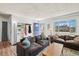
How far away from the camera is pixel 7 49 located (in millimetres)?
2186

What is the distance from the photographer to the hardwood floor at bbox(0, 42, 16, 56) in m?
2.12

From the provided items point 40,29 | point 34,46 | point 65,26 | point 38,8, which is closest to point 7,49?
point 34,46

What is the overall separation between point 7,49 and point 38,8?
1.13 meters

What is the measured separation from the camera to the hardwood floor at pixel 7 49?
83.5 inches

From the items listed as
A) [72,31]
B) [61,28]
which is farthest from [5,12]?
[72,31]

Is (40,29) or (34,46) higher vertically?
(40,29)

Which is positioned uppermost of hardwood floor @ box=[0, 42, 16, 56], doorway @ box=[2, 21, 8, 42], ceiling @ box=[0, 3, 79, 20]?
ceiling @ box=[0, 3, 79, 20]

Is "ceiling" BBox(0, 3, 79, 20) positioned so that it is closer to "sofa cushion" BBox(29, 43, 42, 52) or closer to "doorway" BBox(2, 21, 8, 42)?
"doorway" BBox(2, 21, 8, 42)

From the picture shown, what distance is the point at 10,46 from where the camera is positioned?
Answer: 2184 mm

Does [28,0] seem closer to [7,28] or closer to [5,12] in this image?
[5,12]

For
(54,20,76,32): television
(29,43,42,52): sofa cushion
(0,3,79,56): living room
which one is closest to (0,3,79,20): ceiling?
(0,3,79,56): living room

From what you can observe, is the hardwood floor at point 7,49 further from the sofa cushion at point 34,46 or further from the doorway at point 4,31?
the sofa cushion at point 34,46

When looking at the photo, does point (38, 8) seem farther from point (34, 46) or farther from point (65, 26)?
point (34, 46)

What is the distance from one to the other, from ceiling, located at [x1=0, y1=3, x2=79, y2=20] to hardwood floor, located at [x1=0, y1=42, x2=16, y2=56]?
717 mm
